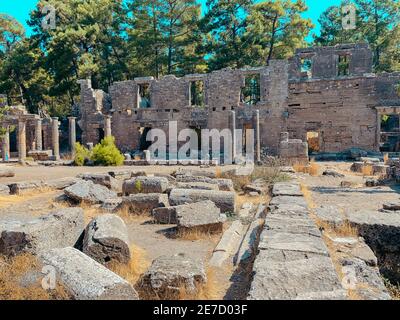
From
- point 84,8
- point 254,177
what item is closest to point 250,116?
point 254,177

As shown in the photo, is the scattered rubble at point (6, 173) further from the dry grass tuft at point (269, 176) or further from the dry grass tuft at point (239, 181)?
the dry grass tuft at point (269, 176)

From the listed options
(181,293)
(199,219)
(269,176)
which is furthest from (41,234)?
(269,176)

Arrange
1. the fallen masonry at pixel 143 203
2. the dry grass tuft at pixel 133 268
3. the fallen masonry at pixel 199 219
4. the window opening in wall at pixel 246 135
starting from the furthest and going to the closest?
the window opening in wall at pixel 246 135, the fallen masonry at pixel 143 203, the fallen masonry at pixel 199 219, the dry grass tuft at pixel 133 268

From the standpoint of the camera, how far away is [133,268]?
4.93 meters

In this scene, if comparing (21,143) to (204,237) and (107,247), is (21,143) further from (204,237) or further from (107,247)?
(107,247)

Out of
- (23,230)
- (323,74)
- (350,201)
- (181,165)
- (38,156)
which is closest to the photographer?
(23,230)

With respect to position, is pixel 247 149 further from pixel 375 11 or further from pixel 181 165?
pixel 375 11

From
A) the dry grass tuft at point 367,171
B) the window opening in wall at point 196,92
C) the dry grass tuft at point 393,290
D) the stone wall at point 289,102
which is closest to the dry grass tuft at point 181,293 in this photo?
the dry grass tuft at point 393,290

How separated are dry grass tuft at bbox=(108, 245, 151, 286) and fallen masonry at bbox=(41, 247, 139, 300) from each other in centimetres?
61

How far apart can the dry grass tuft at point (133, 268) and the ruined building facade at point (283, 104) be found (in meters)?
17.8

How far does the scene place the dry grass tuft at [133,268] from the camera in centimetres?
469

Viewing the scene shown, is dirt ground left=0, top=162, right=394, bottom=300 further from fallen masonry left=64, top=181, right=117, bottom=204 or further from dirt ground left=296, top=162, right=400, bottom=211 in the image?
fallen masonry left=64, top=181, right=117, bottom=204

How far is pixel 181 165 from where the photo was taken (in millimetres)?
20766

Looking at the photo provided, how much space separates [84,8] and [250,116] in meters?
19.6
